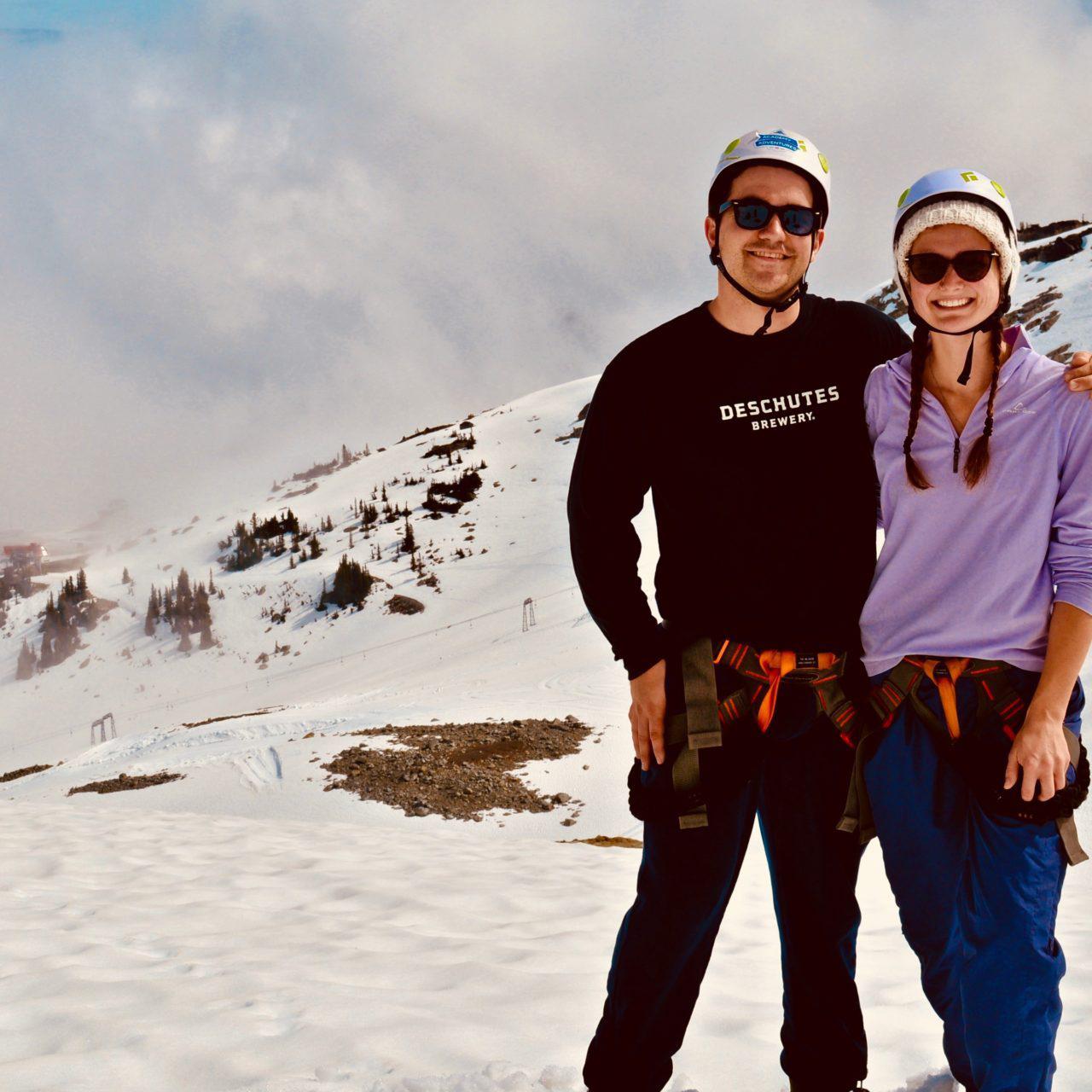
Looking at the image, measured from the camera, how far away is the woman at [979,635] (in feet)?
7.07

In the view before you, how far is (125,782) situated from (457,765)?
665 centimetres

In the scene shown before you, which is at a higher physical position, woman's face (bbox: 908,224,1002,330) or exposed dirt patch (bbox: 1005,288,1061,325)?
exposed dirt patch (bbox: 1005,288,1061,325)

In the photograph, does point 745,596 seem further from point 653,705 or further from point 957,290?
point 957,290

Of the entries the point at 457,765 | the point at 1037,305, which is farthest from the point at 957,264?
the point at 1037,305

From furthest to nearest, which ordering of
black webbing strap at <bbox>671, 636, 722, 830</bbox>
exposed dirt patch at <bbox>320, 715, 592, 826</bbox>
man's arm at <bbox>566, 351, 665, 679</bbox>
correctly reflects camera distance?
exposed dirt patch at <bbox>320, 715, 592, 826</bbox>
man's arm at <bbox>566, 351, 665, 679</bbox>
black webbing strap at <bbox>671, 636, 722, 830</bbox>

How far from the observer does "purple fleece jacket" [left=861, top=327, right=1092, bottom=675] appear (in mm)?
2189

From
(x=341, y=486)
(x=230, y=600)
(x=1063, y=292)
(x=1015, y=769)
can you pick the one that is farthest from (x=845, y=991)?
(x=341, y=486)

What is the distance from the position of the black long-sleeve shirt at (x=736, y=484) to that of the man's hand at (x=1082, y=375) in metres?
0.55

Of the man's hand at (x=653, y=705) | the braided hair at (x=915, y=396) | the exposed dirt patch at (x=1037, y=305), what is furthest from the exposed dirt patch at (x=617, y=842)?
the exposed dirt patch at (x=1037, y=305)

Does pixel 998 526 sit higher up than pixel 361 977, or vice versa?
pixel 998 526

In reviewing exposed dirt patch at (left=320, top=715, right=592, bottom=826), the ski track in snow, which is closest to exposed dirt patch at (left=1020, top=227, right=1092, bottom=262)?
the ski track in snow

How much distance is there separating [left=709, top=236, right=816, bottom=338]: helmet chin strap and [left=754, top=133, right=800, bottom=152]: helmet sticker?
0.84 ft

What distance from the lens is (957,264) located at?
231 centimetres

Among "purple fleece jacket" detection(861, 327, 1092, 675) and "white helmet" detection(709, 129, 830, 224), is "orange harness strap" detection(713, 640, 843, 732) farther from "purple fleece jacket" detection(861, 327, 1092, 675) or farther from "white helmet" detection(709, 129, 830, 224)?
"white helmet" detection(709, 129, 830, 224)
